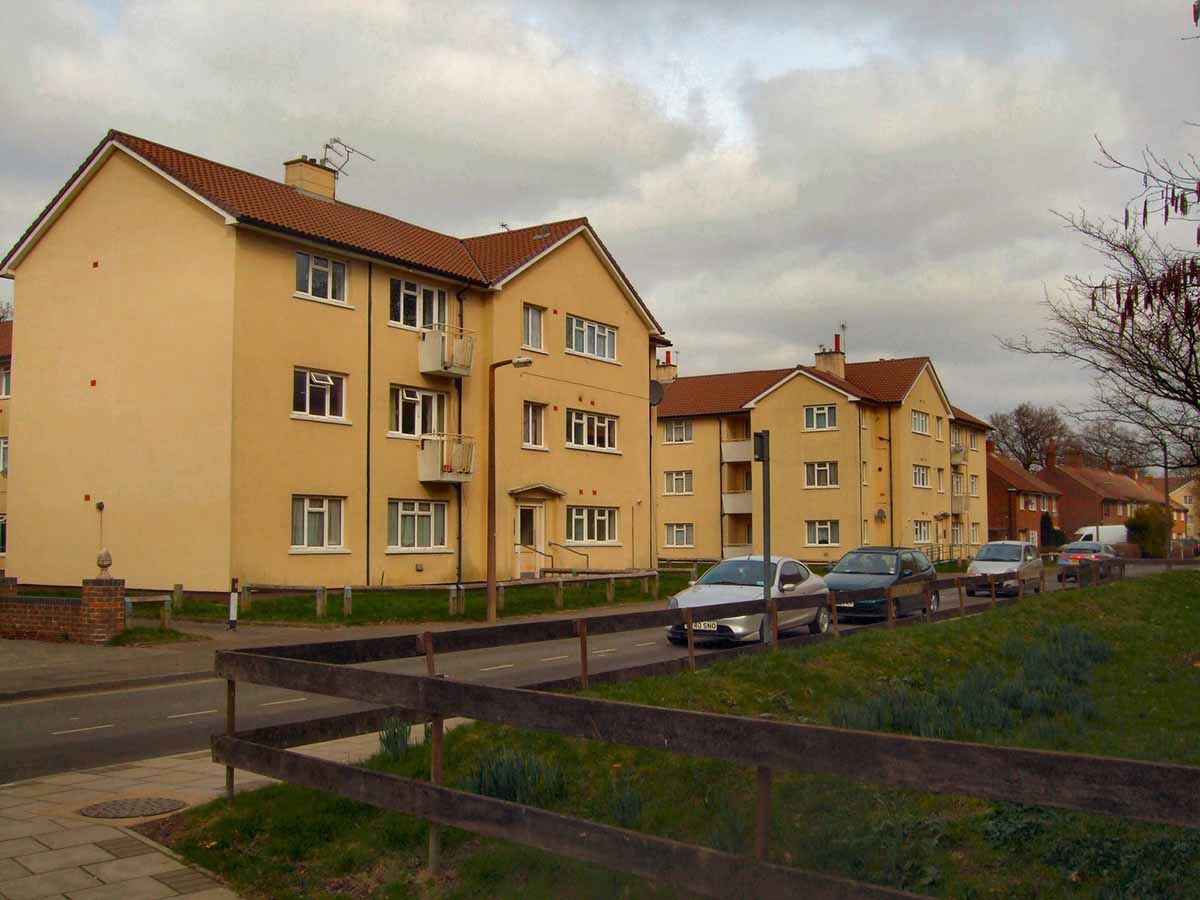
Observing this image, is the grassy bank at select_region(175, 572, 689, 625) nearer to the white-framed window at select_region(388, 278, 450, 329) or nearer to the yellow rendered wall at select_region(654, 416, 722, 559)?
the white-framed window at select_region(388, 278, 450, 329)

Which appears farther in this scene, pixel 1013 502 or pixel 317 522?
pixel 1013 502

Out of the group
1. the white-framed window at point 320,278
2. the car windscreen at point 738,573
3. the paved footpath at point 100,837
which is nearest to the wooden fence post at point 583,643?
the paved footpath at point 100,837

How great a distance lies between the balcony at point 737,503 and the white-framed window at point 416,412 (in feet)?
93.0

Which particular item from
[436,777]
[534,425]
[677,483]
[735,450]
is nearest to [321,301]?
[534,425]

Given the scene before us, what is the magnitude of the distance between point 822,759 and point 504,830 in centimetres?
172

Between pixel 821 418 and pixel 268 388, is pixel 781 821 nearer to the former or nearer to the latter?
pixel 268 388

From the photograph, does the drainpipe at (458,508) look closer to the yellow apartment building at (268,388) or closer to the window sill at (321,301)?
the yellow apartment building at (268,388)

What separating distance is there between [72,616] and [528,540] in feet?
55.4

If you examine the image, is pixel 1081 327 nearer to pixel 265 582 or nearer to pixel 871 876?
pixel 871 876

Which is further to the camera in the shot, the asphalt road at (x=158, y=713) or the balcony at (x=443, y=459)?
the balcony at (x=443, y=459)

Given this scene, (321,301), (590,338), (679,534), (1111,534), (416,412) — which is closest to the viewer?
(321,301)

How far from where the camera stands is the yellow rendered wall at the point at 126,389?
2691 centimetres

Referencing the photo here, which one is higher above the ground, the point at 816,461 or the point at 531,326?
the point at 531,326

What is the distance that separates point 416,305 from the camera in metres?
32.4
